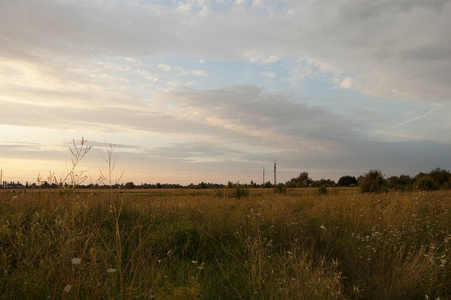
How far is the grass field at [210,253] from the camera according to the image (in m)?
3.50

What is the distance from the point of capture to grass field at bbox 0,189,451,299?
350 cm

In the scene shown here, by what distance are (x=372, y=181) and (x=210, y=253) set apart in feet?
85.6

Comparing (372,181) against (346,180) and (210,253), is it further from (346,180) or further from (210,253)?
(346,180)

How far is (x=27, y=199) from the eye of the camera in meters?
7.89

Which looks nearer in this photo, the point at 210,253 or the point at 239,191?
the point at 210,253

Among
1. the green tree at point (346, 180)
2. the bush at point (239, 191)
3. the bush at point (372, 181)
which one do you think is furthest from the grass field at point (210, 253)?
the green tree at point (346, 180)

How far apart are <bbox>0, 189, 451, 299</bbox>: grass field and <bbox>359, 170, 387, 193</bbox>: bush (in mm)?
18418

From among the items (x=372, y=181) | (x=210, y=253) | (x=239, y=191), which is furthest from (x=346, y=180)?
(x=210, y=253)

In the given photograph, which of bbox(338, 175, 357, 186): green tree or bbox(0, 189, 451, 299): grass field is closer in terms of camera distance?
bbox(0, 189, 451, 299): grass field

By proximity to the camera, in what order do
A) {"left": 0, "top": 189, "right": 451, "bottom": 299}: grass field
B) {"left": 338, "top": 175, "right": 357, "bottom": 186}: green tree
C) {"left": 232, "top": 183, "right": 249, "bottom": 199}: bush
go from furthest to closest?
1. {"left": 338, "top": 175, "right": 357, "bottom": 186}: green tree
2. {"left": 232, "top": 183, "right": 249, "bottom": 199}: bush
3. {"left": 0, "top": 189, "right": 451, "bottom": 299}: grass field

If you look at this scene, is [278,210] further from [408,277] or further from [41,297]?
[41,297]

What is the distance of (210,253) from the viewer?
6250mm

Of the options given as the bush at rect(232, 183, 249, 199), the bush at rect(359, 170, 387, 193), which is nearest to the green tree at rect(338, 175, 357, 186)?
the bush at rect(359, 170, 387, 193)

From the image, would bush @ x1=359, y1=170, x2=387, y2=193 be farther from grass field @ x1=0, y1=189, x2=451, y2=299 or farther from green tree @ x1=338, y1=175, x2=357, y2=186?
green tree @ x1=338, y1=175, x2=357, y2=186
